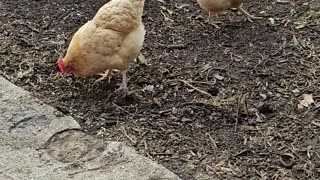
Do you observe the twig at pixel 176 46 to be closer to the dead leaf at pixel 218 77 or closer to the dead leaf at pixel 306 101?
the dead leaf at pixel 218 77

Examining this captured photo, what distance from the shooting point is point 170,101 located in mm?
3766

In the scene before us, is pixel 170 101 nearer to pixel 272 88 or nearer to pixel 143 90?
pixel 143 90

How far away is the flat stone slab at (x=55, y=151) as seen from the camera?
10.0ft

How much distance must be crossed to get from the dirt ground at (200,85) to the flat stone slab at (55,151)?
0.11m

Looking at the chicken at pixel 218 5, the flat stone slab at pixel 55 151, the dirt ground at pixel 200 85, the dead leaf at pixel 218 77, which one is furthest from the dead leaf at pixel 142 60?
the flat stone slab at pixel 55 151

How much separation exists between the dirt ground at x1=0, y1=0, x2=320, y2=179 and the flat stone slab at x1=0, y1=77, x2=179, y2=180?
110 mm

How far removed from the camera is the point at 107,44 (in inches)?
145

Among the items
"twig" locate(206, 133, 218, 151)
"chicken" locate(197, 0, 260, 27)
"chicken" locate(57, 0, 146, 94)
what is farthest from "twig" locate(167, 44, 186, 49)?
"twig" locate(206, 133, 218, 151)

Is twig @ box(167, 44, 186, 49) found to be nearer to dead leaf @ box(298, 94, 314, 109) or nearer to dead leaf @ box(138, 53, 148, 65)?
dead leaf @ box(138, 53, 148, 65)

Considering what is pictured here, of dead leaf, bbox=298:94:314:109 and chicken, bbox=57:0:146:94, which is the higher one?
chicken, bbox=57:0:146:94

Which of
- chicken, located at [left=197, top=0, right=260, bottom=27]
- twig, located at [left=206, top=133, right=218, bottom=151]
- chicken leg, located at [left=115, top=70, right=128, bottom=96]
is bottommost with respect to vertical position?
twig, located at [left=206, top=133, right=218, bottom=151]

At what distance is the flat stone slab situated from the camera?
3062 mm

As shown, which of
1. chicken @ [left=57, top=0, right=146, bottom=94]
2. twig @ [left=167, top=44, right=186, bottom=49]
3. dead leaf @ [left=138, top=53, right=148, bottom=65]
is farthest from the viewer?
twig @ [left=167, top=44, right=186, bottom=49]

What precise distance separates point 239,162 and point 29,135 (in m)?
1.18
